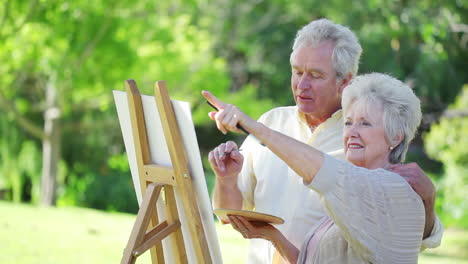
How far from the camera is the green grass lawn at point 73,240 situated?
22.9ft

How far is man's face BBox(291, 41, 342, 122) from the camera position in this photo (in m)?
2.85

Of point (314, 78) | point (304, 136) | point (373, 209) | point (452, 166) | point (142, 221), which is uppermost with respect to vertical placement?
point (314, 78)

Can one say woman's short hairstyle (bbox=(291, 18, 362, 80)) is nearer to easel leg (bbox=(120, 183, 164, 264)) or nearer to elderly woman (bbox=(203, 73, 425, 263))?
elderly woman (bbox=(203, 73, 425, 263))

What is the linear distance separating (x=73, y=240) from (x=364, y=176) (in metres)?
6.40

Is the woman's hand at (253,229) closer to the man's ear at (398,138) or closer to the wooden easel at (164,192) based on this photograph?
the wooden easel at (164,192)

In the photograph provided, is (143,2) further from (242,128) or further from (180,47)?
(242,128)

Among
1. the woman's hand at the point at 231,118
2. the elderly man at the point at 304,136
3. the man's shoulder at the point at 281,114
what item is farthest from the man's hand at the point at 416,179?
the man's shoulder at the point at 281,114

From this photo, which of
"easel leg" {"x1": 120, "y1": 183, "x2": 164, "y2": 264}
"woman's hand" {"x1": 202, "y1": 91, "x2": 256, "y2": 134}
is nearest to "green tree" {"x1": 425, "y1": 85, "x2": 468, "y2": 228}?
"easel leg" {"x1": 120, "y1": 183, "x2": 164, "y2": 264}

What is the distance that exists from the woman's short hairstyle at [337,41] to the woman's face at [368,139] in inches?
22.9

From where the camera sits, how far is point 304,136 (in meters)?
3.06

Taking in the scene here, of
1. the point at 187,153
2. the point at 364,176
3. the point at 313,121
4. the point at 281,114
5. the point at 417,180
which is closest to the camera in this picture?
the point at 364,176

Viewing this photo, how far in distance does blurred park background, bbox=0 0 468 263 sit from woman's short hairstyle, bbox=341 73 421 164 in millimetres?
4784

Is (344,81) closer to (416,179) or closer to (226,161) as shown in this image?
(226,161)

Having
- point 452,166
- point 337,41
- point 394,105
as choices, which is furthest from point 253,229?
point 452,166
